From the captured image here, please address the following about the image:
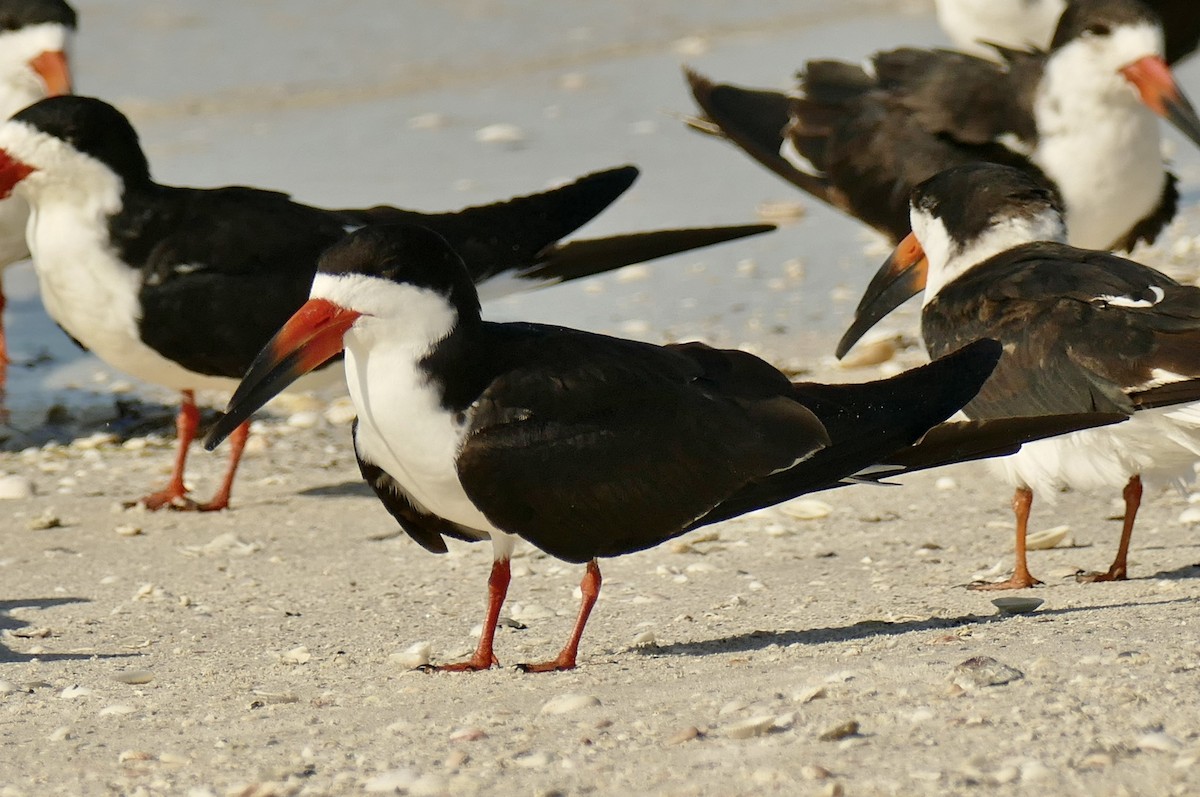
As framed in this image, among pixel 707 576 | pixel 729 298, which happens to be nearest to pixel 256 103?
pixel 729 298

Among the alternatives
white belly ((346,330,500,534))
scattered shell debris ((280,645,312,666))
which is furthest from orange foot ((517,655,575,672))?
scattered shell debris ((280,645,312,666))

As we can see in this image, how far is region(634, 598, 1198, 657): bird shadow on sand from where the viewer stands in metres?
3.96

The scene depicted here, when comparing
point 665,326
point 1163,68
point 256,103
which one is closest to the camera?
point 1163,68

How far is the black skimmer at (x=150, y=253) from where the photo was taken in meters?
5.59

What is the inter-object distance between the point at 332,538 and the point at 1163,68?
3561mm

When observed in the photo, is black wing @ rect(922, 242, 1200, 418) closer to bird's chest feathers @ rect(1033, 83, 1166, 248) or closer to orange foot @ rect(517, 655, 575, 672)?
orange foot @ rect(517, 655, 575, 672)

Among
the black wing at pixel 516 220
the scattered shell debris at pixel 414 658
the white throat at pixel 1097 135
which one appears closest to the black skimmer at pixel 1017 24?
the white throat at pixel 1097 135

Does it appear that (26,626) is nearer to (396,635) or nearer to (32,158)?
(396,635)

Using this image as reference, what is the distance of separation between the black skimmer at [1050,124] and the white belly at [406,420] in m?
3.60

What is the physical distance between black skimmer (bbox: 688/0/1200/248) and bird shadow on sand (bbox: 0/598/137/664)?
142 inches

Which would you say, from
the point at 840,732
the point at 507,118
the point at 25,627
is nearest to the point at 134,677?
the point at 25,627

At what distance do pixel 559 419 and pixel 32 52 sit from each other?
4.63 m

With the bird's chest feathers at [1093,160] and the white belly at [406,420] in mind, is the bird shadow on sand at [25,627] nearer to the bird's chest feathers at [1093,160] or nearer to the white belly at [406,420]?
the white belly at [406,420]

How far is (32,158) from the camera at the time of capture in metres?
5.64
